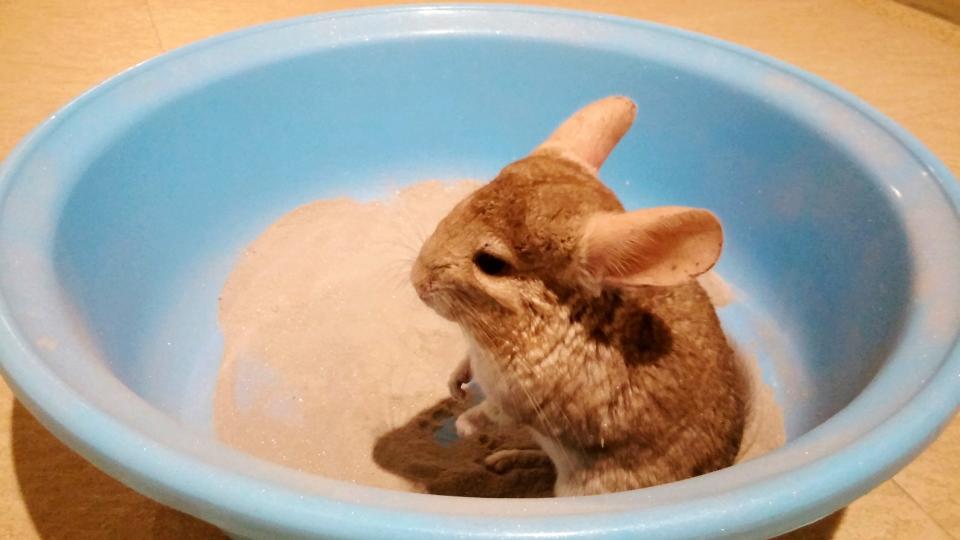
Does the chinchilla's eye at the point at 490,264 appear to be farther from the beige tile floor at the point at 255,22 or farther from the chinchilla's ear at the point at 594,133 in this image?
the beige tile floor at the point at 255,22

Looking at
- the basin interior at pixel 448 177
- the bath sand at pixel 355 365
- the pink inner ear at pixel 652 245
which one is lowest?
the bath sand at pixel 355 365

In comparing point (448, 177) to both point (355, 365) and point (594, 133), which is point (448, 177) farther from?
point (594, 133)

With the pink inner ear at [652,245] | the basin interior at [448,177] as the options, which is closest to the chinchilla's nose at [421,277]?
the pink inner ear at [652,245]

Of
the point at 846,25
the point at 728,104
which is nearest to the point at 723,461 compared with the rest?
the point at 728,104

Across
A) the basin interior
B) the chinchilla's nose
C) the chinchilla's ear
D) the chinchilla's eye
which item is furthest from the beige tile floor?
the chinchilla's ear

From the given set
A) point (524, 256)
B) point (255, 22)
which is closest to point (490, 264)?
point (524, 256)

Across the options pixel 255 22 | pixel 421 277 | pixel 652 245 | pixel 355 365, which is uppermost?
pixel 652 245

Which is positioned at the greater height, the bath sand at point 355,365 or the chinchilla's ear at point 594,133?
the chinchilla's ear at point 594,133
